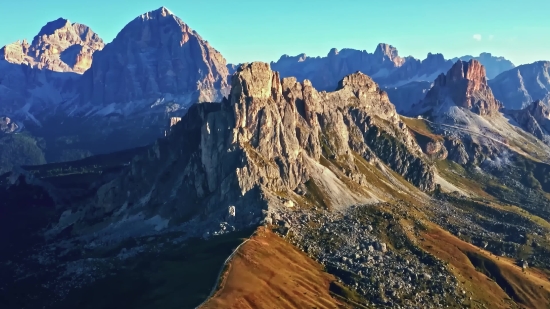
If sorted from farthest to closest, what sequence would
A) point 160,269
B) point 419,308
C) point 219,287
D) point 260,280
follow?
1. point 160,269
2. point 419,308
3. point 260,280
4. point 219,287

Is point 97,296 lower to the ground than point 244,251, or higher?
lower

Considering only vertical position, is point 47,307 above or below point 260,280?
below

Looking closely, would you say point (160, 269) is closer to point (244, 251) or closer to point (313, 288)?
point (244, 251)

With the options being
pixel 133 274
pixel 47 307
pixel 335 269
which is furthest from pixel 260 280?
pixel 47 307

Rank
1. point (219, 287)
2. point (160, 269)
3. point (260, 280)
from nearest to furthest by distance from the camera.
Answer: point (219, 287) < point (260, 280) < point (160, 269)

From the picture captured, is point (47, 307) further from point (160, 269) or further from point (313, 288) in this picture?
point (313, 288)

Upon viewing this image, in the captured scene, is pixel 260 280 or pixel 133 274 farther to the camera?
pixel 133 274

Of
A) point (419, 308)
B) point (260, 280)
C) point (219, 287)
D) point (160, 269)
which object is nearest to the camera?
point (219, 287)

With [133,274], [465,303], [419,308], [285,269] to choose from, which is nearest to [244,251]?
[285,269]

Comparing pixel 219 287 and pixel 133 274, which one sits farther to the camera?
pixel 133 274
